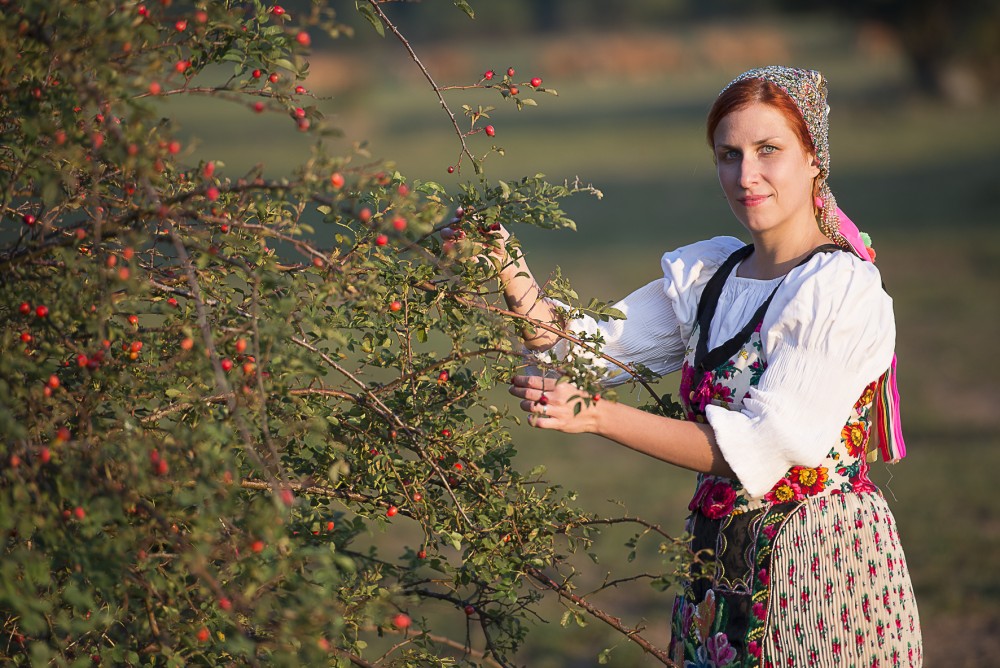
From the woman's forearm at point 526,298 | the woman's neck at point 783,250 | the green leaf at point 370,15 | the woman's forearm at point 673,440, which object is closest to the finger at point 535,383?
the woman's forearm at point 673,440

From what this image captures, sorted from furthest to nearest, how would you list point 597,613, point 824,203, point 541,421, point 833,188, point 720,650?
point 833,188, point 824,203, point 720,650, point 597,613, point 541,421

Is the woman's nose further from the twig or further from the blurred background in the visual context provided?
the twig

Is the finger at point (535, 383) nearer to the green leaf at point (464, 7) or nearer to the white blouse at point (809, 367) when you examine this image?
the white blouse at point (809, 367)

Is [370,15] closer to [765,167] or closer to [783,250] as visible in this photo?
[765,167]

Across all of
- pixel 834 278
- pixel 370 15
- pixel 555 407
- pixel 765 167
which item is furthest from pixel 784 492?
pixel 370 15

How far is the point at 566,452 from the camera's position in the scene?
8.69 metres

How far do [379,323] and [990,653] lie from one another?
3.82m

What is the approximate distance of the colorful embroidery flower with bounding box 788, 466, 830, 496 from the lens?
258 centimetres

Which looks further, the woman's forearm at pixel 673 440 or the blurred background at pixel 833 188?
the blurred background at pixel 833 188

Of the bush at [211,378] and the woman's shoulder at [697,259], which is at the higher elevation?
the woman's shoulder at [697,259]

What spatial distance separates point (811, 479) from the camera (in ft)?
8.48

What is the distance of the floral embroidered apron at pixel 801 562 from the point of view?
255cm

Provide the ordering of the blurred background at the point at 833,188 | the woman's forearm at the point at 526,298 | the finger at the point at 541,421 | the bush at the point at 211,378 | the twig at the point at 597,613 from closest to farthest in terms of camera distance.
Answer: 1. the bush at the point at 211,378
2. the finger at the point at 541,421
3. the twig at the point at 597,613
4. the woman's forearm at the point at 526,298
5. the blurred background at the point at 833,188

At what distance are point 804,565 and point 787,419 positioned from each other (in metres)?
0.38
